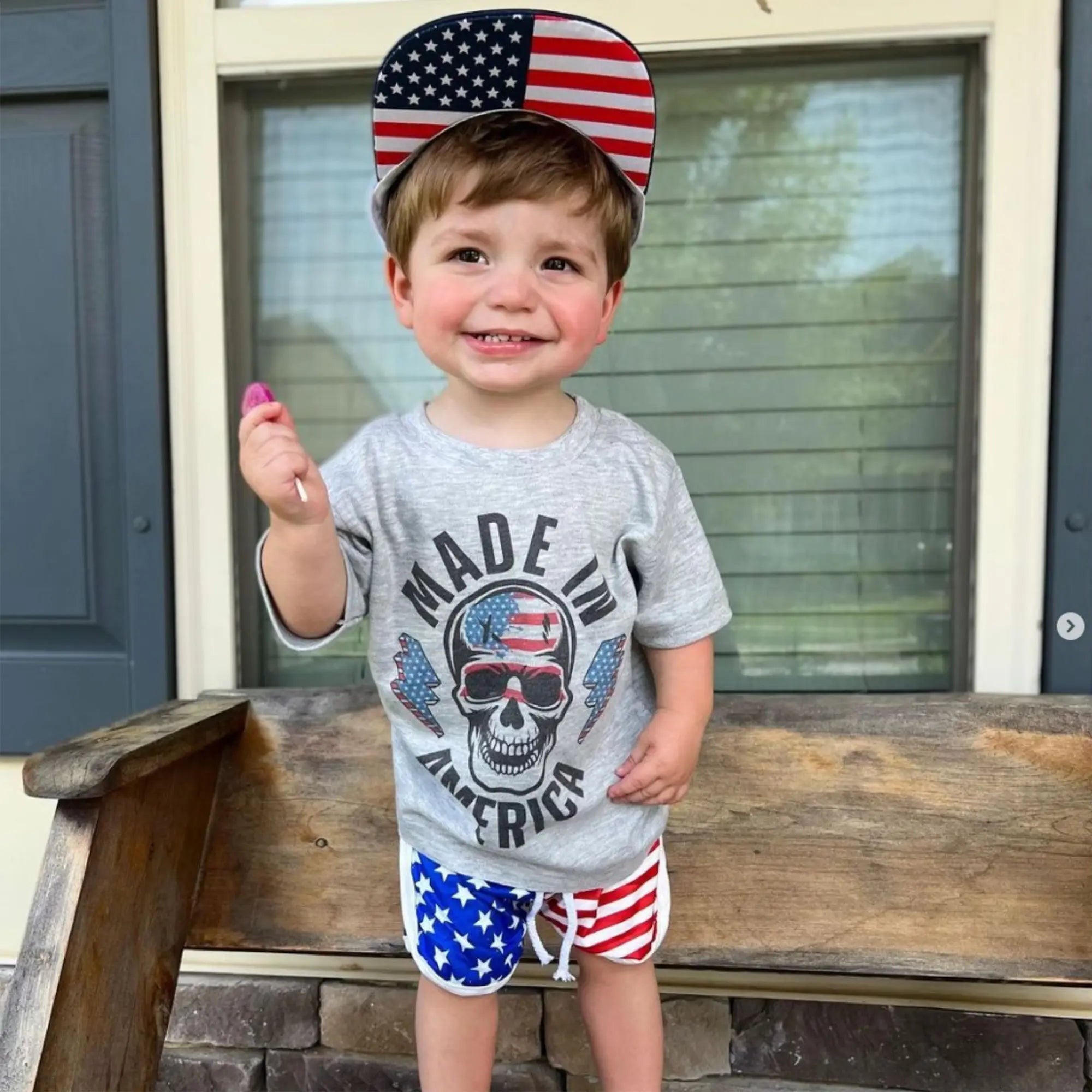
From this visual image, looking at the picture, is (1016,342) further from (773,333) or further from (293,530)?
(293,530)

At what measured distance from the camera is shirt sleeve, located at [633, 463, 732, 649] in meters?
1.15

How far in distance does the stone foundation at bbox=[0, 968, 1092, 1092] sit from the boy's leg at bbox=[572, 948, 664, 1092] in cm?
41

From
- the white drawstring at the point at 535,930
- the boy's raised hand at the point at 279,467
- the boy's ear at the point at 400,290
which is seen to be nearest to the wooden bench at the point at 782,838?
the white drawstring at the point at 535,930

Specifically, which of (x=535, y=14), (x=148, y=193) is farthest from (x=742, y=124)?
(x=148, y=193)

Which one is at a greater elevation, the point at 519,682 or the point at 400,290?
the point at 400,290

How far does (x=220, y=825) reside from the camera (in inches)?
57.5

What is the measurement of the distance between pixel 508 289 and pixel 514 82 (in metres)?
0.23

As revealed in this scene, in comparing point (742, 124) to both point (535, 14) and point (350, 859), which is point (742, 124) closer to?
point (535, 14)

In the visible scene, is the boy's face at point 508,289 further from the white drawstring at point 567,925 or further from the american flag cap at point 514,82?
the white drawstring at point 567,925

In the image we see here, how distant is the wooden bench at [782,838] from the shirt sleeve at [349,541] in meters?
0.36

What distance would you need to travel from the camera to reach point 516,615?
3.57 ft

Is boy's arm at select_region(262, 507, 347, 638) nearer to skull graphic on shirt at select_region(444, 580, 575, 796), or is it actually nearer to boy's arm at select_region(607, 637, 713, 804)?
skull graphic on shirt at select_region(444, 580, 575, 796)

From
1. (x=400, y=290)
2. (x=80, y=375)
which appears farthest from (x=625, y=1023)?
(x=80, y=375)

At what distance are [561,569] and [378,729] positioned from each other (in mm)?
530
